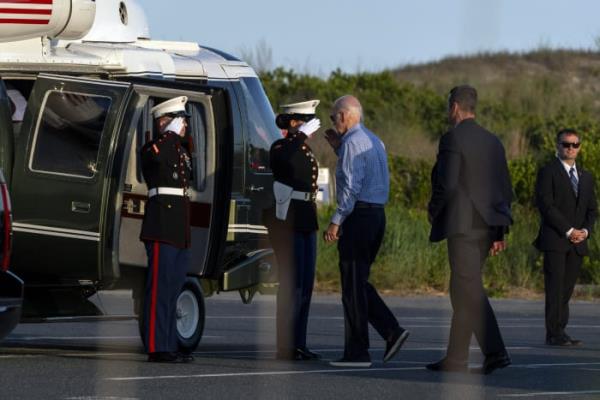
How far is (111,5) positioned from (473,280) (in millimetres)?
4465

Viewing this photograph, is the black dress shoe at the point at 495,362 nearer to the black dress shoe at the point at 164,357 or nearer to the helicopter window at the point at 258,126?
the black dress shoe at the point at 164,357

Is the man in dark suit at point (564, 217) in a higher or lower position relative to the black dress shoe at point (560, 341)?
higher

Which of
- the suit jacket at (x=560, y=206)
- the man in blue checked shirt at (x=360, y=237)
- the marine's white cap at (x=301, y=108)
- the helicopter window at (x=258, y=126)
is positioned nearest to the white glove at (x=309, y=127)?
the marine's white cap at (x=301, y=108)

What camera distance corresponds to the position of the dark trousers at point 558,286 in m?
14.4

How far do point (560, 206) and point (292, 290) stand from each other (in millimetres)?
3217

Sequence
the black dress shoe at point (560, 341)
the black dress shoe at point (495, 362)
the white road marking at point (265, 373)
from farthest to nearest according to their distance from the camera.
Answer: the black dress shoe at point (560, 341), the black dress shoe at point (495, 362), the white road marking at point (265, 373)

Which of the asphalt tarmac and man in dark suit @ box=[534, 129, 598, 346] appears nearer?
the asphalt tarmac

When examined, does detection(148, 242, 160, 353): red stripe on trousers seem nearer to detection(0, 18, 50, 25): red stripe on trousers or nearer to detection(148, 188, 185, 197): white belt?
detection(148, 188, 185, 197): white belt

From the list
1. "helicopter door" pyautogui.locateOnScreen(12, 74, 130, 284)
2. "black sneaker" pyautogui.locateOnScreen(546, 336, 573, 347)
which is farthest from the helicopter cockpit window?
"black sneaker" pyautogui.locateOnScreen(546, 336, 573, 347)

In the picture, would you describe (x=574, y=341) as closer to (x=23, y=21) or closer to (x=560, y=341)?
(x=560, y=341)

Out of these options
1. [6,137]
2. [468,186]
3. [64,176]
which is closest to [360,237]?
[468,186]

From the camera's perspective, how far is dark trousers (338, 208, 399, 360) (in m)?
12.0

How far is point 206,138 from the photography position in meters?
13.6

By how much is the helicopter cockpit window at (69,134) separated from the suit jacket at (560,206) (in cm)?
400
